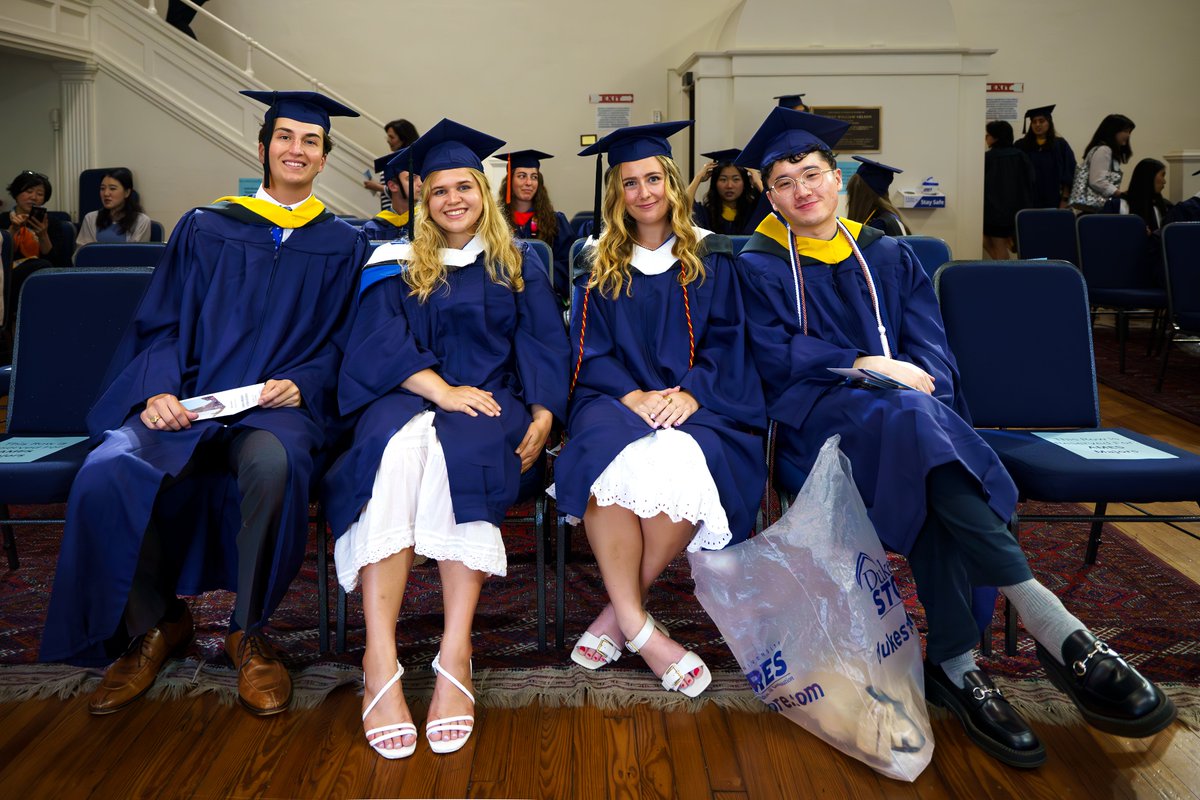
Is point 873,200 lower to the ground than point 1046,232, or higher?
lower

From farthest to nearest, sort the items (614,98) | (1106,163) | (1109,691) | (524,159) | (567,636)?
(614,98) < (1106,163) < (524,159) < (567,636) < (1109,691)

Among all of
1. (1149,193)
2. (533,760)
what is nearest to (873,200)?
(533,760)

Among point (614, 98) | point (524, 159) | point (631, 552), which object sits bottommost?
point (631, 552)

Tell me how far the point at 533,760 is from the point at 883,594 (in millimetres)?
809

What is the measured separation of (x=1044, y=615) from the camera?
213cm

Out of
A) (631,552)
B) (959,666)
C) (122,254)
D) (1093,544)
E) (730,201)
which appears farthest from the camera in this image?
(730,201)

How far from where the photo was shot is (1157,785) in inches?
79.2

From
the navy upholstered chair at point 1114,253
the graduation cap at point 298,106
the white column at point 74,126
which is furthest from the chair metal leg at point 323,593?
the white column at point 74,126

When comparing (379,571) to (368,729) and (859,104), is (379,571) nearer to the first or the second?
(368,729)

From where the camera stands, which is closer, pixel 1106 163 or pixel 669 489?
pixel 669 489

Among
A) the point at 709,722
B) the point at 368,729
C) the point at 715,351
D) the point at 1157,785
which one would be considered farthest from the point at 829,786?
the point at 715,351

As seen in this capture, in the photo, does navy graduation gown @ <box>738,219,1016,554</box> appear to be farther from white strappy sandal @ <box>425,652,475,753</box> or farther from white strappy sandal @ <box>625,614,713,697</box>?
white strappy sandal @ <box>425,652,475,753</box>

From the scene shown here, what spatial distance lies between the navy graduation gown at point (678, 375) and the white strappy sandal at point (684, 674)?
12.1 inches

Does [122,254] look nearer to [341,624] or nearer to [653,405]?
[341,624]
